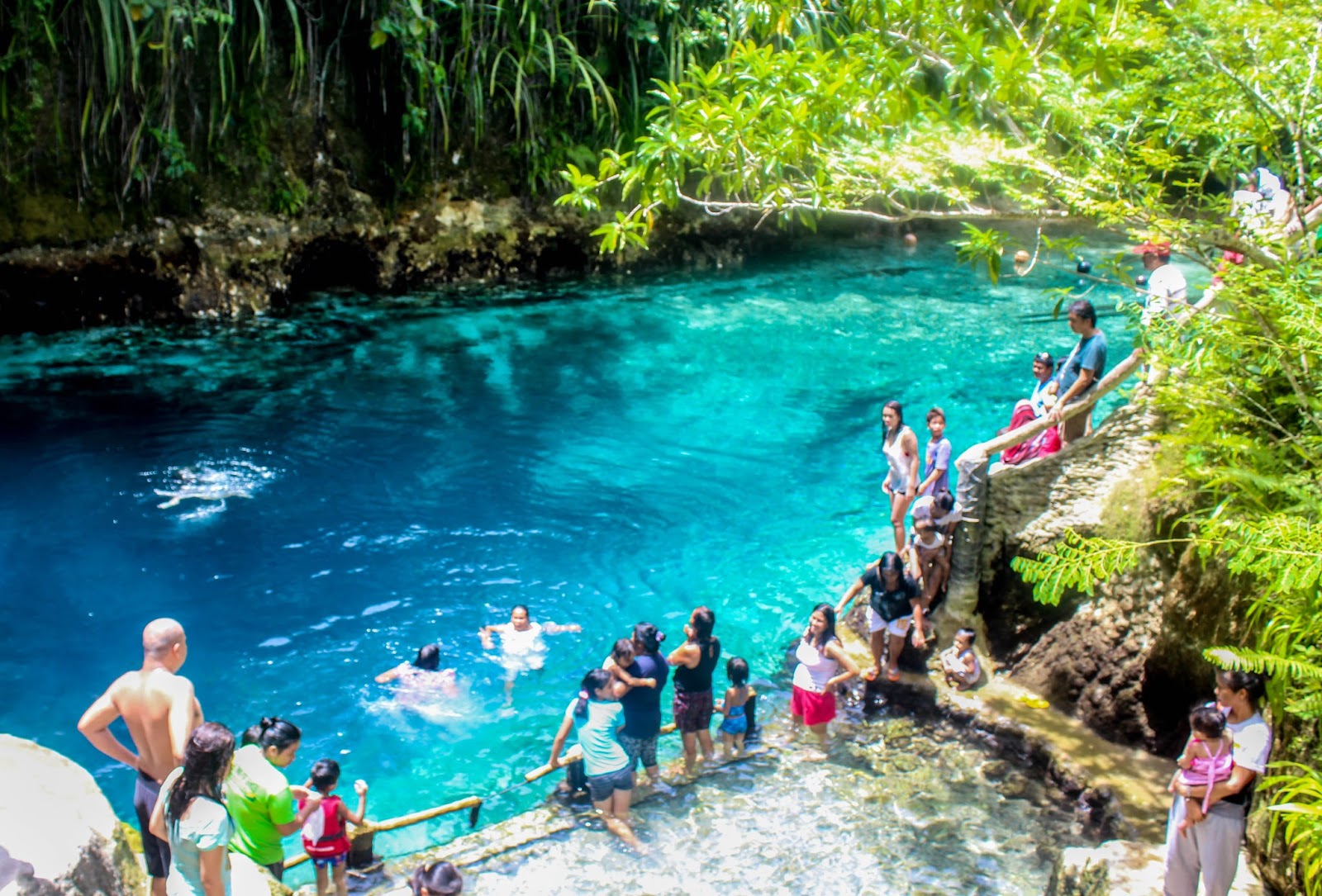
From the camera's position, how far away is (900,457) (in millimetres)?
9469

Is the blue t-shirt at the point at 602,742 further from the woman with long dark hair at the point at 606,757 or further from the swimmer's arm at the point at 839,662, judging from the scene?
the swimmer's arm at the point at 839,662

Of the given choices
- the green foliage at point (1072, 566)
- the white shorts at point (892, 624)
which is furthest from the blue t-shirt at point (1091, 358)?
the green foliage at point (1072, 566)

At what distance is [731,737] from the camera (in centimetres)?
772

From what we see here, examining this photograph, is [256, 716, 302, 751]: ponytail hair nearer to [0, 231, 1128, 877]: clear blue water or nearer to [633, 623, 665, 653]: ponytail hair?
[0, 231, 1128, 877]: clear blue water

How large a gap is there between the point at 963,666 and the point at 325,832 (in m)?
4.40

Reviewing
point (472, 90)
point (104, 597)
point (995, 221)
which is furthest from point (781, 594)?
point (995, 221)

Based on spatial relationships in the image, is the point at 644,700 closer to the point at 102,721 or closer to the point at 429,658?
the point at 429,658

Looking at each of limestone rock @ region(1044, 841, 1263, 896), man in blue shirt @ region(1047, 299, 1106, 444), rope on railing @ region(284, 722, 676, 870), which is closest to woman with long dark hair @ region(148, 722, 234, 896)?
rope on railing @ region(284, 722, 676, 870)

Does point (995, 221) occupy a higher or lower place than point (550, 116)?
lower

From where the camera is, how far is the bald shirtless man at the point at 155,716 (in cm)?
500

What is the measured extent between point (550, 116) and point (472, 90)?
2.11 metres

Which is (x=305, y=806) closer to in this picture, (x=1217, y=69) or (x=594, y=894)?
(x=594, y=894)

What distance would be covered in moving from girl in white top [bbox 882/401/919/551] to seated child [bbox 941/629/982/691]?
183 centimetres

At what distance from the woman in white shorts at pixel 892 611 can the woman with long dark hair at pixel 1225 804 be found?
9.53ft
